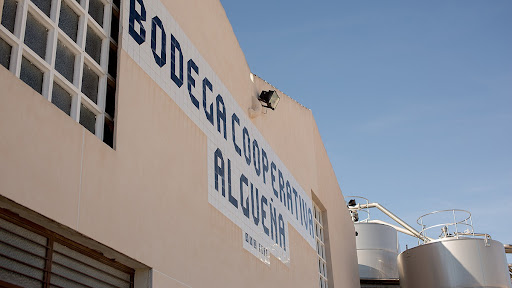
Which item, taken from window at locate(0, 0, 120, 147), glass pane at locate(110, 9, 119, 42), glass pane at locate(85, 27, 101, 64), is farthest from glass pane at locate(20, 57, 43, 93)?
glass pane at locate(110, 9, 119, 42)

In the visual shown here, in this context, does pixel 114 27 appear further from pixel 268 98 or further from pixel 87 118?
pixel 268 98

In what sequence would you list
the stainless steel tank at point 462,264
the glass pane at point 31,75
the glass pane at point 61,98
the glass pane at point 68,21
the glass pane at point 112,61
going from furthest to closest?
the stainless steel tank at point 462,264
the glass pane at point 112,61
the glass pane at point 68,21
the glass pane at point 61,98
the glass pane at point 31,75

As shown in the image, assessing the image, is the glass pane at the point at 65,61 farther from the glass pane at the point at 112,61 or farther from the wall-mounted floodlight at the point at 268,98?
the wall-mounted floodlight at the point at 268,98

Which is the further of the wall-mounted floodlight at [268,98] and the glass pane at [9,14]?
the wall-mounted floodlight at [268,98]

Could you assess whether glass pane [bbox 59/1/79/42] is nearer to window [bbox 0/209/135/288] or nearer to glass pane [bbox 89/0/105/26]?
glass pane [bbox 89/0/105/26]

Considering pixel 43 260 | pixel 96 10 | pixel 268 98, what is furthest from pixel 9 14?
pixel 268 98

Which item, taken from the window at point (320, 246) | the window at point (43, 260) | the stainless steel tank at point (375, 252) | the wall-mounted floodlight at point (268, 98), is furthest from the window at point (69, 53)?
the stainless steel tank at point (375, 252)

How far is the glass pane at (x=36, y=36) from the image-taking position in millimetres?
6016

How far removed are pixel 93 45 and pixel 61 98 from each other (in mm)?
989

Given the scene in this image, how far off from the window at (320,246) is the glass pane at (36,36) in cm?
1047

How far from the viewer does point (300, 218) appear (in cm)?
1435

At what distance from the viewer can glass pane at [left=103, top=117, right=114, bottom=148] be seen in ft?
22.6

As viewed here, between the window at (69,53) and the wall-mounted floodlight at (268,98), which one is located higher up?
the wall-mounted floodlight at (268,98)

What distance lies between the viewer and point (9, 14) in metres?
5.79
